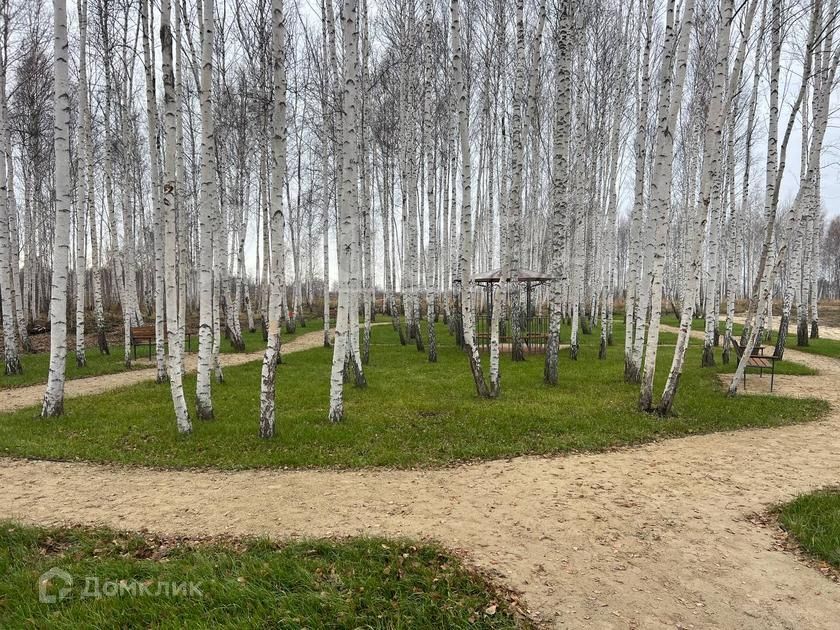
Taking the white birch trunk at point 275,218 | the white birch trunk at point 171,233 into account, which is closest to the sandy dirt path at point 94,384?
the white birch trunk at point 171,233

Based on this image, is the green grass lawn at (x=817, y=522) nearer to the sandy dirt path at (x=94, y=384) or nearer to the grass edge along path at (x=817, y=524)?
the grass edge along path at (x=817, y=524)

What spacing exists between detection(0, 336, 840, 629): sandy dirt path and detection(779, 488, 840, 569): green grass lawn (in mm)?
189

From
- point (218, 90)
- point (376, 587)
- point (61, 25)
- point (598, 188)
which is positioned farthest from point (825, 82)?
point (218, 90)

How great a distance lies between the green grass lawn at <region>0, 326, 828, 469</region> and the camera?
18.2 ft

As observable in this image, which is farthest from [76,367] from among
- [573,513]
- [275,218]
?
[573,513]

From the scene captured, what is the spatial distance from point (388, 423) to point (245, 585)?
3.87 m

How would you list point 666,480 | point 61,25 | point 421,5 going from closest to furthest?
point 666,480, point 61,25, point 421,5

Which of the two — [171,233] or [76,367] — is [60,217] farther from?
[76,367]

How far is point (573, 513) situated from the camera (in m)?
4.00

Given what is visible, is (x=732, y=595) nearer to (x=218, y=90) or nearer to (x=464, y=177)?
(x=464, y=177)

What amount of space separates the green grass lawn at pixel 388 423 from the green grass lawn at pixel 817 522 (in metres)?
2.07

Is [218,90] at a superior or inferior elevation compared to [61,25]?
superior

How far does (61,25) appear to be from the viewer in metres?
6.54

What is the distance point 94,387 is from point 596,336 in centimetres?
1786
